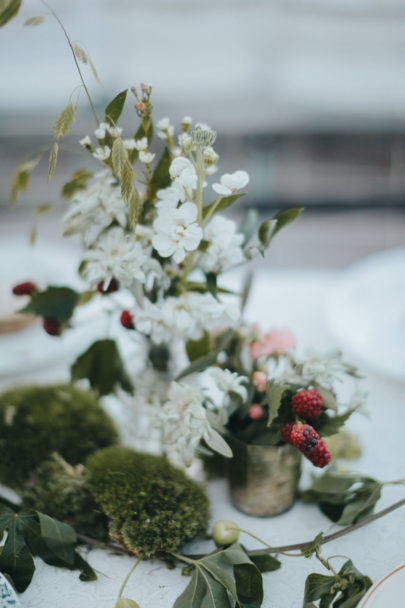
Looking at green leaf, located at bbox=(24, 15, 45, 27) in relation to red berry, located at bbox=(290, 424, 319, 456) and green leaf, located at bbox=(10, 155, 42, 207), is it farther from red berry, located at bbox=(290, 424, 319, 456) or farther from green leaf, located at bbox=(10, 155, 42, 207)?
red berry, located at bbox=(290, 424, 319, 456)

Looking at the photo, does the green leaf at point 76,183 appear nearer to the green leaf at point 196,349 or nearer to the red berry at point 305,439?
the green leaf at point 196,349

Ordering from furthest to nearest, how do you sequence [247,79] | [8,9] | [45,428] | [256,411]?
[247,79] → [45,428] → [256,411] → [8,9]

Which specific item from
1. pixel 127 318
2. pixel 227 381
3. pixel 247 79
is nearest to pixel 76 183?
pixel 127 318

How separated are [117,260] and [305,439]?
222mm

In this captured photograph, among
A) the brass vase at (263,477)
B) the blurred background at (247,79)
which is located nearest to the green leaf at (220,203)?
the brass vase at (263,477)

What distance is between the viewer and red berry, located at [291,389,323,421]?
1.61 ft

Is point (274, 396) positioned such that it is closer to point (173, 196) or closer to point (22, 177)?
point (173, 196)

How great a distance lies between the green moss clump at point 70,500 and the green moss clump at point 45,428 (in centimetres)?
4

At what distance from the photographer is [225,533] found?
512 millimetres

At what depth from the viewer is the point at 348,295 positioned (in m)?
0.99

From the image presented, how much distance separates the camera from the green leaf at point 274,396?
488 millimetres

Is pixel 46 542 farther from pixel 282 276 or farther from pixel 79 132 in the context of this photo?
pixel 79 132

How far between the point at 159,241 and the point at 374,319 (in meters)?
0.57

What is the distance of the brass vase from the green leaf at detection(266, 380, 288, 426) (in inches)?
2.0
